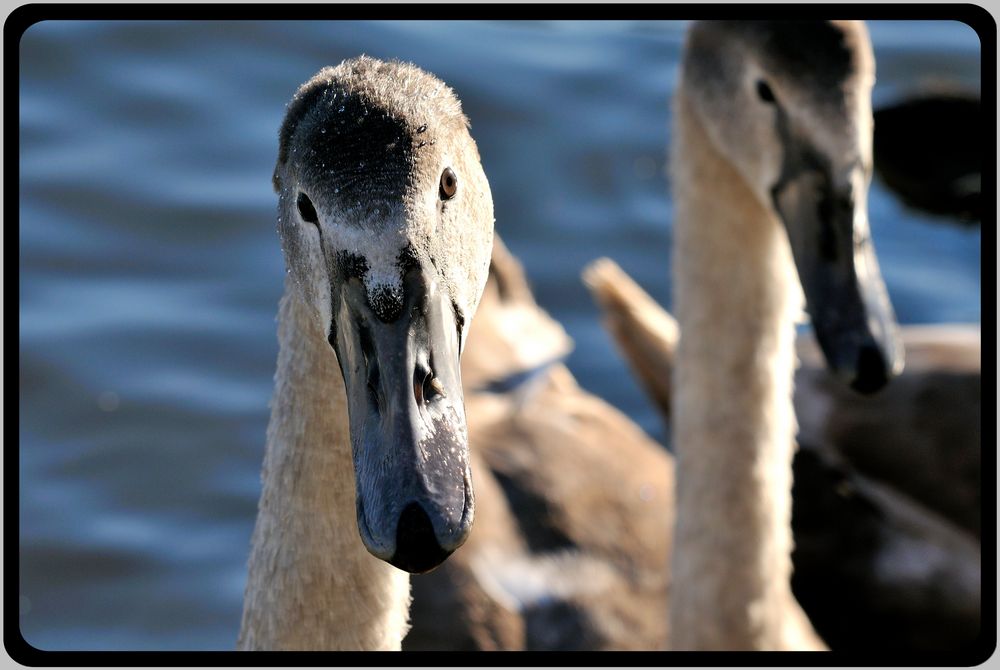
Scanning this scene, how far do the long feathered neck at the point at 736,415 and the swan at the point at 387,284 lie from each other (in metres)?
1.49

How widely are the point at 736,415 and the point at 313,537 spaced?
1.50 metres

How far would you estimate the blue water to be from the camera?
5086 mm

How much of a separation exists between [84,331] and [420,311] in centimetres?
383

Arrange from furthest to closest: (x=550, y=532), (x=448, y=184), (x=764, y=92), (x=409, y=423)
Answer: (x=550, y=532) → (x=764, y=92) → (x=448, y=184) → (x=409, y=423)

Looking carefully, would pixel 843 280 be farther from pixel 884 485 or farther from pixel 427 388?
pixel 884 485

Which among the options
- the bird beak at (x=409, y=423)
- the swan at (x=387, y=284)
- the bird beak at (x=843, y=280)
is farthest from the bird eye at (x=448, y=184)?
the bird beak at (x=843, y=280)

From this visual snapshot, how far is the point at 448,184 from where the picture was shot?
1993 millimetres

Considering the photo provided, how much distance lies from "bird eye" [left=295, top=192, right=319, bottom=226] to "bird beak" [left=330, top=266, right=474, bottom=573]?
0.51ft

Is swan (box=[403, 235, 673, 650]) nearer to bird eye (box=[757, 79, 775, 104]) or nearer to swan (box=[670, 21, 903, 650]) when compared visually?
swan (box=[670, 21, 903, 650])

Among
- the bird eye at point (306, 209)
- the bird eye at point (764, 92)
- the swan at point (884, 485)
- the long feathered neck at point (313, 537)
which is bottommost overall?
the swan at point (884, 485)

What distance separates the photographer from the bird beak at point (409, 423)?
67.2 inches

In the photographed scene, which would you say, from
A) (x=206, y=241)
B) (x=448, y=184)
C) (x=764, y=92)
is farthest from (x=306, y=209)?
(x=206, y=241)

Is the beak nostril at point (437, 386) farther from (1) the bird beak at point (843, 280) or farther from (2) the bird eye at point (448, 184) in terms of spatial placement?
(1) the bird beak at point (843, 280)

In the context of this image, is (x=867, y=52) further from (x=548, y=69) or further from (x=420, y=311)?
(x=548, y=69)
